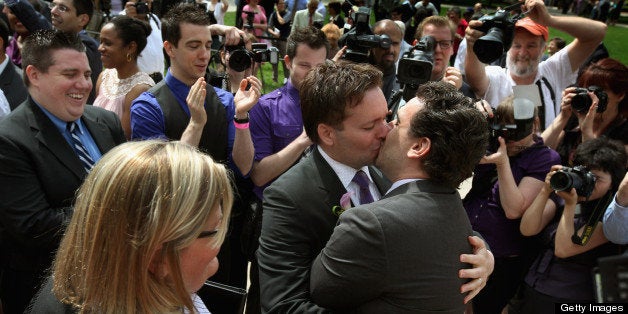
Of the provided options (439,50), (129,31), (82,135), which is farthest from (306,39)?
(82,135)

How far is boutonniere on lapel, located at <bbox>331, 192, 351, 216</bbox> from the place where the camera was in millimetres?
2043

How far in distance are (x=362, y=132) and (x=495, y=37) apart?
1940 mm

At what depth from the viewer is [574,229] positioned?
301 centimetres

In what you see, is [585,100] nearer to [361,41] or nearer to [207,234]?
[361,41]

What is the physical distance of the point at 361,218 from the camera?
1715 mm

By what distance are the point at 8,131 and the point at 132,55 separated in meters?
1.75

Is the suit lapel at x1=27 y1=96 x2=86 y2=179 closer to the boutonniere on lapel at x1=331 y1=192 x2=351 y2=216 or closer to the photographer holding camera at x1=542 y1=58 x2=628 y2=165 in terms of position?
the boutonniere on lapel at x1=331 y1=192 x2=351 y2=216

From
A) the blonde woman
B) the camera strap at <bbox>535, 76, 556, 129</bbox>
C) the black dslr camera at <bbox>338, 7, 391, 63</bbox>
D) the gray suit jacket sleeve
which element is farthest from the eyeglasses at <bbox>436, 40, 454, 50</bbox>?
the blonde woman

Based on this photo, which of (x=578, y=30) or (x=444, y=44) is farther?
(x=444, y=44)

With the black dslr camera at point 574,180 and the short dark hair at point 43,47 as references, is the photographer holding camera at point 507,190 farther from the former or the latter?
the short dark hair at point 43,47

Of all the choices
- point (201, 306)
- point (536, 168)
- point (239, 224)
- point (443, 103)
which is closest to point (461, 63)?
point (536, 168)

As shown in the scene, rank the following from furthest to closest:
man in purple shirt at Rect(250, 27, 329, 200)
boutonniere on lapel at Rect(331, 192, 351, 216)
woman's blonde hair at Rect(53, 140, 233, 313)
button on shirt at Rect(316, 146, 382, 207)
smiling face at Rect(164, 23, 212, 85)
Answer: smiling face at Rect(164, 23, 212, 85) < man in purple shirt at Rect(250, 27, 329, 200) < button on shirt at Rect(316, 146, 382, 207) < boutonniere on lapel at Rect(331, 192, 351, 216) < woman's blonde hair at Rect(53, 140, 233, 313)

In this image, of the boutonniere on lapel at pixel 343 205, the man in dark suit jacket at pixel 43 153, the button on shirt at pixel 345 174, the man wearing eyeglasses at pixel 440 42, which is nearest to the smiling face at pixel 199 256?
the boutonniere on lapel at pixel 343 205

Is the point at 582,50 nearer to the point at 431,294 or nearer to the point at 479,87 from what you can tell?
the point at 479,87
